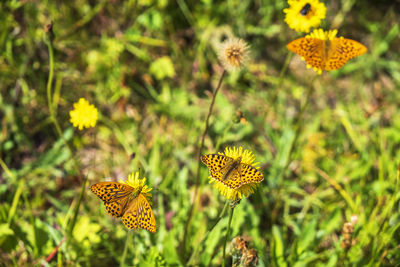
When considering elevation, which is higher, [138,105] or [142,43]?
[142,43]

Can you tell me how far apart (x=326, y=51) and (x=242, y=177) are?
935 mm

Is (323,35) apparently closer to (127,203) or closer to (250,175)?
(250,175)

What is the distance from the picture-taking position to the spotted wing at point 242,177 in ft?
4.54

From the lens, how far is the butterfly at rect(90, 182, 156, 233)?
139cm

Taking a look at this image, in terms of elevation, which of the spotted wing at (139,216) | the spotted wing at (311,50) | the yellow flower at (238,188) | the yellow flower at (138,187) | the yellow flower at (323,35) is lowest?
the spotted wing at (139,216)

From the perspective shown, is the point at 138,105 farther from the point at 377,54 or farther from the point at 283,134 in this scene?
the point at 377,54

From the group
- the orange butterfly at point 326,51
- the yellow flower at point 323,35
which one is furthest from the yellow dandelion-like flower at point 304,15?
the orange butterfly at point 326,51

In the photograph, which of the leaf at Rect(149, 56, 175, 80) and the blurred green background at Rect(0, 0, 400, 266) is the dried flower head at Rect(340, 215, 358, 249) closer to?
the blurred green background at Rect(0, 0, 400, 266)

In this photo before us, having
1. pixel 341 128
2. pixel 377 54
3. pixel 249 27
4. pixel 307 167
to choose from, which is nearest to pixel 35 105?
pixel 249 27

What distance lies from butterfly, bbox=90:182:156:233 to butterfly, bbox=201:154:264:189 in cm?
33

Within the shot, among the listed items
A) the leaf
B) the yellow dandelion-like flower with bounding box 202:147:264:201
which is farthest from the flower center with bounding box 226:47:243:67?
the leaf

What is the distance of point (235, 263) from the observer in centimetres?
173

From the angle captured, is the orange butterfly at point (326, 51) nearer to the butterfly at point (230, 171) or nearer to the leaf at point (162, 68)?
the butterfly at point (230, 171)

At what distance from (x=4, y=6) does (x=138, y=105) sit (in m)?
1.48
